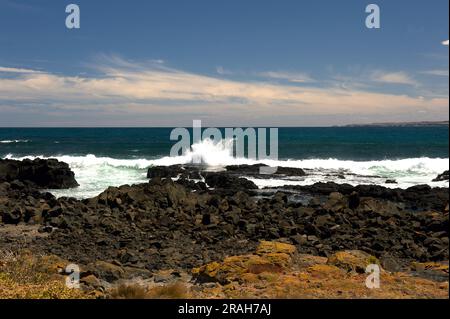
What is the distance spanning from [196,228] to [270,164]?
1171 inches

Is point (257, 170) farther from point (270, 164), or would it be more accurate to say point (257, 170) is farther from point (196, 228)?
point (196, 228)

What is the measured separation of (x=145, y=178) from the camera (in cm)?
3788

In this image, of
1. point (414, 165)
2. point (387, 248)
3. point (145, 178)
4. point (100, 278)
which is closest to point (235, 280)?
point (100, 278)

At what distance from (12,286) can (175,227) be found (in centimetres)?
834

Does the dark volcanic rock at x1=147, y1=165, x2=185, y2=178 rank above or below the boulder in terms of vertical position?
above

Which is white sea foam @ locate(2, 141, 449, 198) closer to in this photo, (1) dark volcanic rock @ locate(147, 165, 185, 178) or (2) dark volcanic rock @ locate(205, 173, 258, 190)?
(1) dark volcanic rock @ locate(147, 165, 185, 178)

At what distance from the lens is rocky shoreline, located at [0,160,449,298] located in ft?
45.3

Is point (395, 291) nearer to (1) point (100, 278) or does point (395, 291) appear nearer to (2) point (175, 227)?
(1) point (100, 278)

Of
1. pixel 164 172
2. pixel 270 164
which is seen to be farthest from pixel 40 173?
pixel 270 164

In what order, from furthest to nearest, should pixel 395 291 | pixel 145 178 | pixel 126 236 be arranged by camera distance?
pixel 145 178, pixel 126 236, pixel 395 291

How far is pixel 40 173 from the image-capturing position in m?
32.4

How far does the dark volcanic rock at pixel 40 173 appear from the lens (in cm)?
3162

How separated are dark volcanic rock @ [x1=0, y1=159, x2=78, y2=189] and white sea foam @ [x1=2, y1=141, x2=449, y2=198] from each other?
4.20 feet

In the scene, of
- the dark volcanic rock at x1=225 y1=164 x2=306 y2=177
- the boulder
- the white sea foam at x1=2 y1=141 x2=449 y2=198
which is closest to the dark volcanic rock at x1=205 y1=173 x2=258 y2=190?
the white sea foam at x1=2 y1=141 x2=449 y2=198
